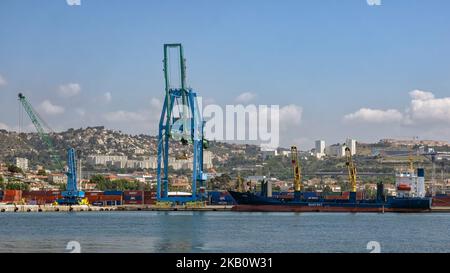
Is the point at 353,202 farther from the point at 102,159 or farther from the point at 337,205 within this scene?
the point at 102,159

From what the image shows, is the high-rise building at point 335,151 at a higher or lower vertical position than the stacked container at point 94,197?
higher

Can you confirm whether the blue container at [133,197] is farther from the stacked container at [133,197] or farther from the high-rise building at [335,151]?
the high-rise building at [335,151]

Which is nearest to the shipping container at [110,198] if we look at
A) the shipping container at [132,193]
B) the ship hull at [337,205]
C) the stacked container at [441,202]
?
the shipping container at [132,193]

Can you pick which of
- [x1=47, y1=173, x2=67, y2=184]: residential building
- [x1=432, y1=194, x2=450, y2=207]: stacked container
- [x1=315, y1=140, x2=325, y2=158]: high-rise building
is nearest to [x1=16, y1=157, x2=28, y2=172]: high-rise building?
[x1=47, y1=173, x2=67, y2=184]: residential building

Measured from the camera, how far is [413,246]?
25219 millimetres

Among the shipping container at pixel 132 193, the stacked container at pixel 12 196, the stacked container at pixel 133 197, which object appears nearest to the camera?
the stacked container at pixel 12 196

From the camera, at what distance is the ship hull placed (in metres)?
71.2

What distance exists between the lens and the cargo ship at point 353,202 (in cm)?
7138

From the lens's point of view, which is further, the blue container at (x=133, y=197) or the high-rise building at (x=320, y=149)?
the high-rise building at (x=320, y=149)

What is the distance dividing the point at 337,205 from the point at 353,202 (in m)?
1.63
